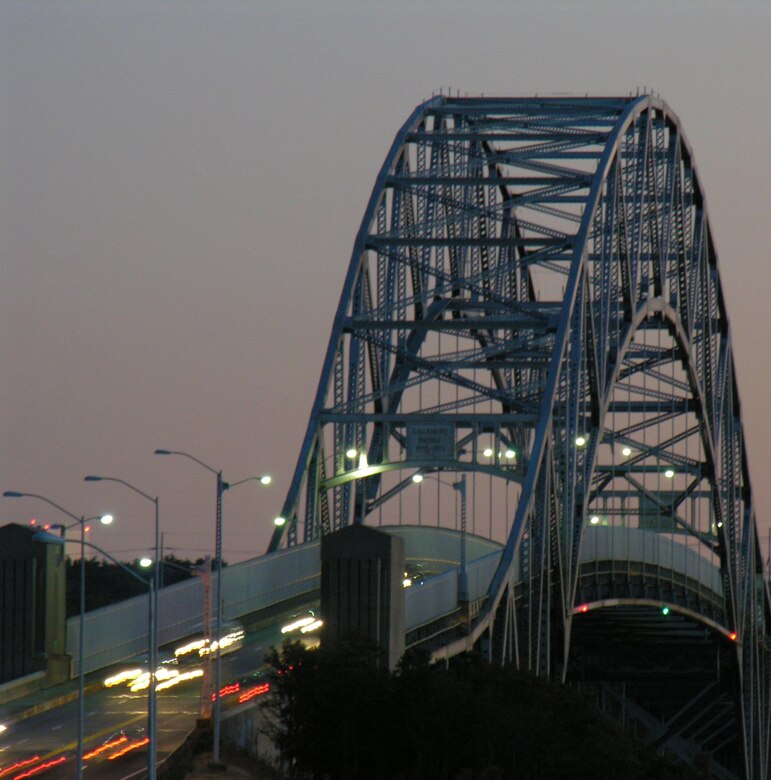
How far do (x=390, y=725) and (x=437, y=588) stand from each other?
38.8 ft

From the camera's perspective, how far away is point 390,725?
1955 inches

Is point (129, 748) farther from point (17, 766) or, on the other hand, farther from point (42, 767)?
point (17, 766)

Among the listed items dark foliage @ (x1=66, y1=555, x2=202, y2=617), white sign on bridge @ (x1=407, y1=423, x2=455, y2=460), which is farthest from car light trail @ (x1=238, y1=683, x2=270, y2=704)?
dark foliage @ (x1=66, y1=555, x2=202, y2=617)

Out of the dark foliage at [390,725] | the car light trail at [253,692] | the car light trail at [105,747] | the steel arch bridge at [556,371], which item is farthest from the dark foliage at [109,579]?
the dark foliage at [390,725]

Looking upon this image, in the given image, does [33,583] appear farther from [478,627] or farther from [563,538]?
[563,538]

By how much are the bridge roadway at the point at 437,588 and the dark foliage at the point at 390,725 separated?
754 cm

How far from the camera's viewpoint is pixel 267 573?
228ft

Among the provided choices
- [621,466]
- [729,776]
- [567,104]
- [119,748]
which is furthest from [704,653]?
[119,748]

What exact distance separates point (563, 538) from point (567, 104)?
16.8 meters

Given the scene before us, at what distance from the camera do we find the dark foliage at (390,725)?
4928 centimetres

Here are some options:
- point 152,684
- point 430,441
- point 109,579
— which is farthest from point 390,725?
point 109,579

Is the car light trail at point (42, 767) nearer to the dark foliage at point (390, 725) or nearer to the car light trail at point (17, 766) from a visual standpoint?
the car light trail at point (17, 766)

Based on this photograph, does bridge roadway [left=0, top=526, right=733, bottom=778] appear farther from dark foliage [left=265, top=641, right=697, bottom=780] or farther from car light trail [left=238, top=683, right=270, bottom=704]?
dark foliage [left=265, top=641, right=697, bottom=780]

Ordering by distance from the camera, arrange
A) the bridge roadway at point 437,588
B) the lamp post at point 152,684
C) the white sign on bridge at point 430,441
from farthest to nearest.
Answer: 1. the white sign on bridge at point 430,441
2. the bridge roadway at point 437,588
3. the lamp post at point 152,684
